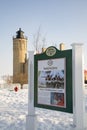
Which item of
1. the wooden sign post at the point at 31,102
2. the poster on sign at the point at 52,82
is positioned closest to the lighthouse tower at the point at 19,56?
the wooden sign post at the point at 31,102

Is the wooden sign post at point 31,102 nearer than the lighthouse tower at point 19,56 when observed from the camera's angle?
Yes

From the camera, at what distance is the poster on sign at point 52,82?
23.6 feet

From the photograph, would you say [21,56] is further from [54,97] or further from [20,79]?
[54,97]

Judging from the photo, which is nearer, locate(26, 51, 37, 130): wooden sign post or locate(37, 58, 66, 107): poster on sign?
locate(37, 58, 66, 107): poster on sign

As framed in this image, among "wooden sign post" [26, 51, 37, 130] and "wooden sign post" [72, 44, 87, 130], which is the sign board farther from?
"wooden sign post" [72, 44, 87, 130]

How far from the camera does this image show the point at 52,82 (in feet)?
24.8

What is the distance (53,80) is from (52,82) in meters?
0.08

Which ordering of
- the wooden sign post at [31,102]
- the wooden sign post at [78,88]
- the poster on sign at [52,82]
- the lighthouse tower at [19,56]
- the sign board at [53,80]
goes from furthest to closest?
the lighthouse tower at [19,56] → the wooden sign post at [31,102] → the poster on sign at [52,82] → the sign board at [53,80] → the wooden sign post at [78,88]

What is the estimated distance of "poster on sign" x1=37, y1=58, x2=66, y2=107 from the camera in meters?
7.19

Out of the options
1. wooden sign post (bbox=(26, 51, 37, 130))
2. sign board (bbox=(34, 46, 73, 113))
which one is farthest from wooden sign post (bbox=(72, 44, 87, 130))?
wooden sign post (bbox=(26, 51, 37, 130))

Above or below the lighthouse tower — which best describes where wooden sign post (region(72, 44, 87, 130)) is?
below

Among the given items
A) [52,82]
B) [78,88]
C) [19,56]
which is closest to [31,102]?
[52,82]

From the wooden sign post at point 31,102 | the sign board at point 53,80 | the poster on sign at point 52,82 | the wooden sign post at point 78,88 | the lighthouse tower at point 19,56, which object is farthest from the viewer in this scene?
the lighthouse tower at point 19,56

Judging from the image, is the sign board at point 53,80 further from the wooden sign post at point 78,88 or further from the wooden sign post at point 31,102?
the wooden sign post at point 78,88
